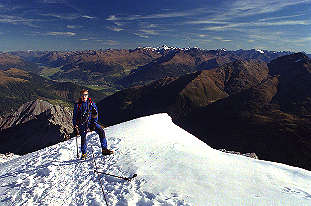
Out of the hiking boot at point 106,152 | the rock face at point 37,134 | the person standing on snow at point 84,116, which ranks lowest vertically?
the rock face at point 37,134

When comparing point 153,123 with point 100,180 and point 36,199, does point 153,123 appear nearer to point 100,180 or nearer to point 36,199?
point 100,180

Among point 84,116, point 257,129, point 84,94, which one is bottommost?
point 257,129

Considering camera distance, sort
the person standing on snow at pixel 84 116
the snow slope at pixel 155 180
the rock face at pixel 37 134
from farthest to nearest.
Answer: the rock face at pixel 37 134
the person standing on snow at pixel 84 116
the snow slope at pixel 155 180

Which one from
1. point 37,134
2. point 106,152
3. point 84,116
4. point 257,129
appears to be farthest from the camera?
point 257,129

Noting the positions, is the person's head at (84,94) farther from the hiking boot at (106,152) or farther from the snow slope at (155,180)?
the snow slope at (155,180)

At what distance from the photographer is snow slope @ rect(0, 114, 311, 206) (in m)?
8.58

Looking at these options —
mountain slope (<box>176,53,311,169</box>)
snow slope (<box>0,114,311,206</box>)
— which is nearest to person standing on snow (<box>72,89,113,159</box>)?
snow slope (<box>0,114,311,206</box>)

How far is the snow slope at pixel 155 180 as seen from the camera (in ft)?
28.1

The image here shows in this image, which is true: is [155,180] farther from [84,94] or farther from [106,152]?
→ [84,94]

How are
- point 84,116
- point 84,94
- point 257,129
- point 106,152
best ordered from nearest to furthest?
Result: point 84,94
point 84,116
point 106,152
point 257,129

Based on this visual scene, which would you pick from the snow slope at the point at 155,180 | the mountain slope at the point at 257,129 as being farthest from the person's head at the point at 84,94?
the mountain slope at the point at 257,129

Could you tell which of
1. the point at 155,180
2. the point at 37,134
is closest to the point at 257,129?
the point at 37,134

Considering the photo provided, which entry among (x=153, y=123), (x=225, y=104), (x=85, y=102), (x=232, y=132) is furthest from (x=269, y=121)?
(x=85, y=102)

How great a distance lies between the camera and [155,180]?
9.97 meters
